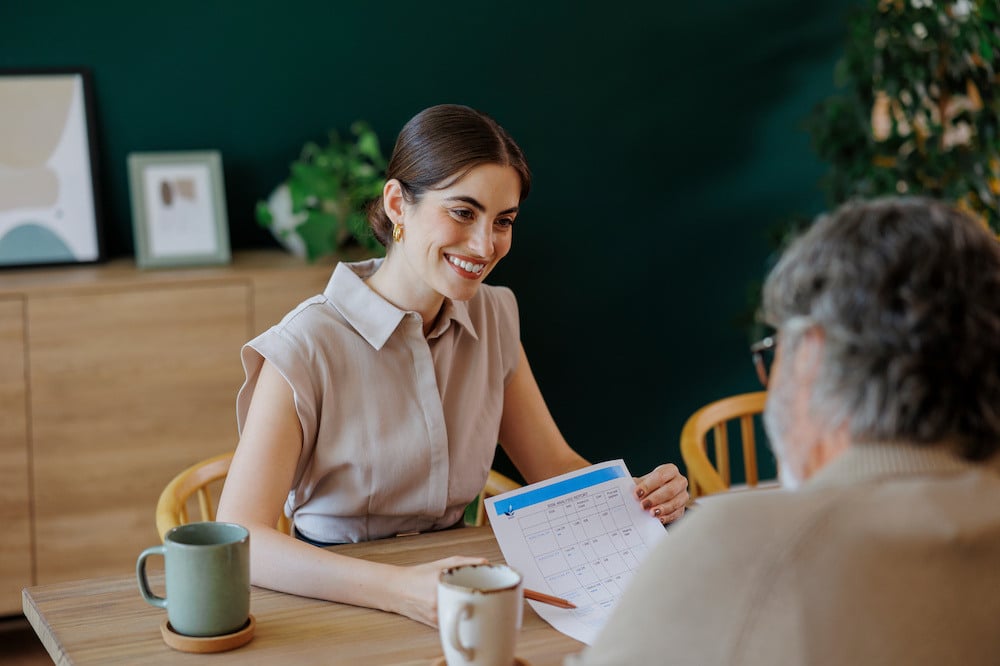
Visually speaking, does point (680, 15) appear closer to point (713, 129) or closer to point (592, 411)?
point (713, 129)

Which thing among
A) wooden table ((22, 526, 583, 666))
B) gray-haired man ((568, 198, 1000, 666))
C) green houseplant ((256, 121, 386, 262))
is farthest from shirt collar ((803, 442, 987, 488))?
green houseplant ((256, 121, 386, 262))

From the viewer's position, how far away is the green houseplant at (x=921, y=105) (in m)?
3.41

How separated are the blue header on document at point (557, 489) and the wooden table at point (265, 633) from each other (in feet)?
0.48

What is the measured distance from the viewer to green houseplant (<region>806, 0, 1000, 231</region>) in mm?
3412

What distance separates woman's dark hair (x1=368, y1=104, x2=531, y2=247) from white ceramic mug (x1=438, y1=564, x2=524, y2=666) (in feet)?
2.80

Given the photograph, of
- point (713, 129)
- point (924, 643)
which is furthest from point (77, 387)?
point (924, 643)

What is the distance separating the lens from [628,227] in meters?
4.04

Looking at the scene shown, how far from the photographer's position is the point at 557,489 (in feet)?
5.33

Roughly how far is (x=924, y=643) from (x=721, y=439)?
1578 millimetres

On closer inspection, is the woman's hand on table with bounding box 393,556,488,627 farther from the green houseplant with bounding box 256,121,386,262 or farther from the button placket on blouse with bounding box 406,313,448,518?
the green houseplant with bounding box 256,121,386,262

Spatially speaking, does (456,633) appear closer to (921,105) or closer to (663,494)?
(663,494)

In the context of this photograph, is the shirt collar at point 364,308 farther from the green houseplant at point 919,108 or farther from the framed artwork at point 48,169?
the green houseplant at point 919,108

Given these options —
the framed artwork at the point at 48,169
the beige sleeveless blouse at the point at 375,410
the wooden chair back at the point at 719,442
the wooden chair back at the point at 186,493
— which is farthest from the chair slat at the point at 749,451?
the framed artwork at the point at 48,169

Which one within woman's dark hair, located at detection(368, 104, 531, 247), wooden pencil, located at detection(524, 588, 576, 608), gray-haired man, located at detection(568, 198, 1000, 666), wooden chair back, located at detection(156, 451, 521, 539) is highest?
woman's dark hair, located at detection(368, 104, 531, 247)
